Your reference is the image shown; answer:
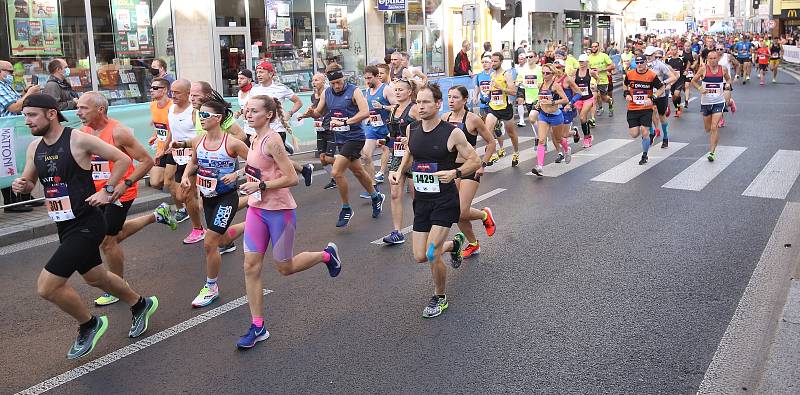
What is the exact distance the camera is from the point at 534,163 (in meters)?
13.7

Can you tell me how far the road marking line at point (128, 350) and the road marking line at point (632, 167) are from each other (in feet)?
22.8

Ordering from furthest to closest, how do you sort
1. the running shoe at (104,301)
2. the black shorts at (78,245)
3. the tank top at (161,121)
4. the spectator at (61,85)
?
the spectator at (61,85), the tank top at (161,121), the running shoe at (104,301), the black shorts at (78,245)

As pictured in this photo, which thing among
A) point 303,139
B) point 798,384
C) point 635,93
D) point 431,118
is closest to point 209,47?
point 303,139

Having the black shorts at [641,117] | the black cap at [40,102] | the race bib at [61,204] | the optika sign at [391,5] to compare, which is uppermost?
the optika sign at [391,5]

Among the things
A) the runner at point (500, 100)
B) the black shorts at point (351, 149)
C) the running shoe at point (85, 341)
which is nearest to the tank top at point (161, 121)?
the black shorts at point (351, 149)

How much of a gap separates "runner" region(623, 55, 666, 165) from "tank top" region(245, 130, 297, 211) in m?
8.77

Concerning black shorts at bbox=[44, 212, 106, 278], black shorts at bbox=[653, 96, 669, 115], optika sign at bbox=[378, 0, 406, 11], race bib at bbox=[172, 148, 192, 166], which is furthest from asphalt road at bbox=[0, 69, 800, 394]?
optika sign at bbox=[378, 0, 406, 11]

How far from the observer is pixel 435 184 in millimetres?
6047

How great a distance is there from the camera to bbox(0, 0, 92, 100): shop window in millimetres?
14758

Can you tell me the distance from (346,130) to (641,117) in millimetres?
5857

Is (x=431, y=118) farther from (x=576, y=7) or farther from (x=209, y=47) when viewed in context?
(x=576, y=7)

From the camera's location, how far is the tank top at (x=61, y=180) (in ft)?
17.0

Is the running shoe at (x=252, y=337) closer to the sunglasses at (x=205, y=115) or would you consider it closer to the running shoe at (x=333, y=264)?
the running shoe at (x=333, y=264)

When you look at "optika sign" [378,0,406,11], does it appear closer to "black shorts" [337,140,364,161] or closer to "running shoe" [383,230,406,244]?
"black shorts" [337,140,364,161]
